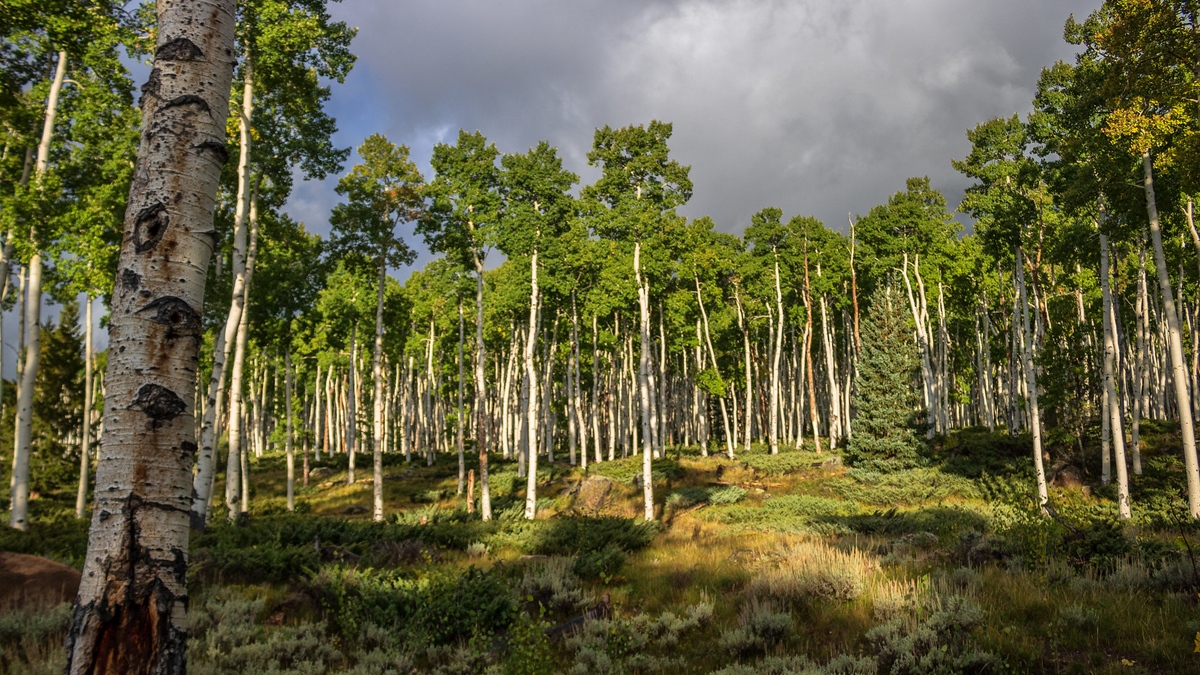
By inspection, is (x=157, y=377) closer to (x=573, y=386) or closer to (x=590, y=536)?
(x=590, y=536)

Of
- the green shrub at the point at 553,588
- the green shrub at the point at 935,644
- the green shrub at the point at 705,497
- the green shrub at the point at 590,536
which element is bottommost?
the green shrub at the point at 705,497

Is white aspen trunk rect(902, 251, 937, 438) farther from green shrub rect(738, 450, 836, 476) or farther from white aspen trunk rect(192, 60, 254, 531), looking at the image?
white aspen trunk rect(192, 60, 254, 531)

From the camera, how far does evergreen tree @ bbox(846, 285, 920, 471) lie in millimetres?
27641

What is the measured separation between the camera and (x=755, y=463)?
1211 inches

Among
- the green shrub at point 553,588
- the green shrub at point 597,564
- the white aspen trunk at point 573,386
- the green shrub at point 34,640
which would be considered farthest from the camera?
the white aspen trunk at point 573,386

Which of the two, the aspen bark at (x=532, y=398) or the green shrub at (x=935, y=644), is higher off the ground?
the aspen bark at (x=532, y=398)

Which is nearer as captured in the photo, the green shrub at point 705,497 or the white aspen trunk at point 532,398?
the white aspen trunk at point 532,398

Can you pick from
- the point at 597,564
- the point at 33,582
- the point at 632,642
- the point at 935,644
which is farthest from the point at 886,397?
the point at 33,582

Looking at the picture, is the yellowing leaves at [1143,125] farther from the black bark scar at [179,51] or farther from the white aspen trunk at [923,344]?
the white aspen trunk at [923,344]

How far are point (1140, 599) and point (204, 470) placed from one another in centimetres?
1718

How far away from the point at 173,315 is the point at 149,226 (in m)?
0.37

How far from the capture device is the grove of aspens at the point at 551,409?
2.65 meters

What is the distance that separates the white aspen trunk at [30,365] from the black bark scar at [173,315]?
1578 cm

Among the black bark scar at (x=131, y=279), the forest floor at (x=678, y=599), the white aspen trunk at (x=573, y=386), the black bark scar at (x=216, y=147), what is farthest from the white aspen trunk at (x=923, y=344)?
the black bark scar at (x=131, y=279)
